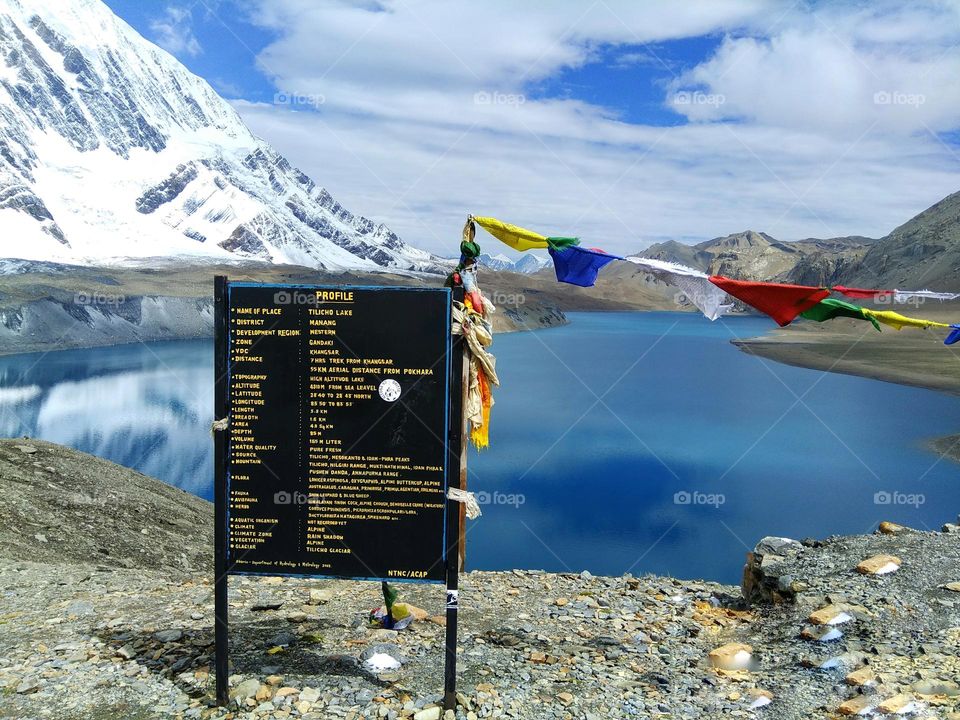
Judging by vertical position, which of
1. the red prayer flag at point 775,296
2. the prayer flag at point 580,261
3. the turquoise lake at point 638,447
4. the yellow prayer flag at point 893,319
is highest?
the prayer flag at point 580,261

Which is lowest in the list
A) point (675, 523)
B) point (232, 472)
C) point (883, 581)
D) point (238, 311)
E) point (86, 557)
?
point (675, 523)

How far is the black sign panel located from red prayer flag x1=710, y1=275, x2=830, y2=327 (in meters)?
2.62

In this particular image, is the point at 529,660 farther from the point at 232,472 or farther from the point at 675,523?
the point at 675,523

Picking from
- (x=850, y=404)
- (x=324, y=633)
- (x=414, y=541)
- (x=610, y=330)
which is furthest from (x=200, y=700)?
(x=610, y=330)

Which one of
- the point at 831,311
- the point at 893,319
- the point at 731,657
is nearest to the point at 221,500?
the point at 731,657

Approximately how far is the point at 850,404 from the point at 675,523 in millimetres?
35299

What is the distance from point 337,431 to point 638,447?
38.0 metres

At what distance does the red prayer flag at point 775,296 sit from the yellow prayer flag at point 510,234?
155 centimetres

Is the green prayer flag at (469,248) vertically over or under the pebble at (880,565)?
over

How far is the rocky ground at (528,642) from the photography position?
19.2ft

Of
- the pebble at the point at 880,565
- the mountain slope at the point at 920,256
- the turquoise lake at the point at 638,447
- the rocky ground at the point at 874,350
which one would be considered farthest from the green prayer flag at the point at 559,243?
the mountain slope at the point at 920,256

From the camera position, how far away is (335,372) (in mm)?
5660

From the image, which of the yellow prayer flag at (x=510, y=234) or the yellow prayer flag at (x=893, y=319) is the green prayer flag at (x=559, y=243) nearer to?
the yellow prayer flag at (x=510, y=234)

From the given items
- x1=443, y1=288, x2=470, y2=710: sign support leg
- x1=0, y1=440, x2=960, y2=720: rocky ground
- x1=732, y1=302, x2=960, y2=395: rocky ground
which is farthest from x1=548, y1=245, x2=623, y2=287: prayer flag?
x1=732, y1=302, x2=960, y2=395: rocky ground
